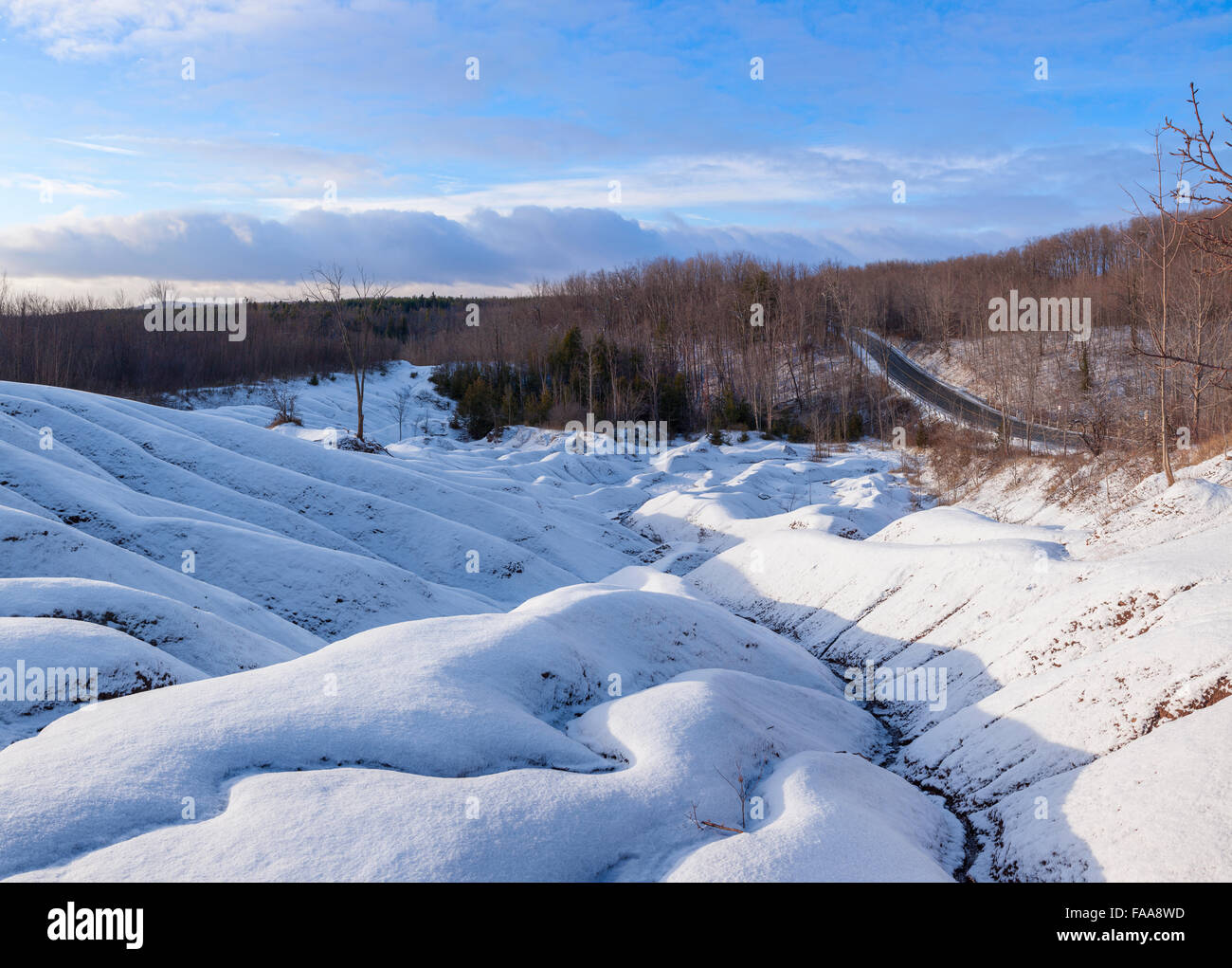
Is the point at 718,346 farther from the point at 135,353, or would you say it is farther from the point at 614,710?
the point at 614,710

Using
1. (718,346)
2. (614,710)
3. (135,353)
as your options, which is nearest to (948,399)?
(718,346)

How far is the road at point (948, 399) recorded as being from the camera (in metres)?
46.7

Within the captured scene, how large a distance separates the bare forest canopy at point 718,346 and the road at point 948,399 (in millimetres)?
1762

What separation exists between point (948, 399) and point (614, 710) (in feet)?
201

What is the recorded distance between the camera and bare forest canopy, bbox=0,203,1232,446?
59.6m

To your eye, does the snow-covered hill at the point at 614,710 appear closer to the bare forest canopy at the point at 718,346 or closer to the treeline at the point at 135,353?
the bare forest canopy at the point at 718,346

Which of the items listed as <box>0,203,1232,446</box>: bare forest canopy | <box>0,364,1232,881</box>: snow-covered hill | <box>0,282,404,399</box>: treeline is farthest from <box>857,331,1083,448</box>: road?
<box>0,282,404,399</box>: treeline

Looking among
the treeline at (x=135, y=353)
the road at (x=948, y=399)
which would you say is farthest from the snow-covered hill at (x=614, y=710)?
the treeline at (x=135, y=353)

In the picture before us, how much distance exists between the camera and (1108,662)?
35.8 ft

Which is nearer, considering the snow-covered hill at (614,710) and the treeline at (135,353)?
the snow-covered hill at (614,710)

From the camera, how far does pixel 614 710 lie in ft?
34.1

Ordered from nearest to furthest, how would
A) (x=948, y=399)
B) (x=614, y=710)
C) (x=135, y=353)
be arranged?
1. (x=614, y=710)
2. (x=948, y=399)
3. (x=135, y=353)

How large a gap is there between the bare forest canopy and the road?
176 cm
